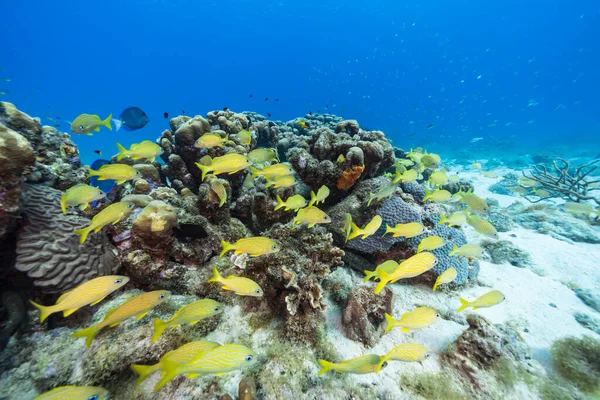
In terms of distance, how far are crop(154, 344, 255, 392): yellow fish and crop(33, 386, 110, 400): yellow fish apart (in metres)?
0.52

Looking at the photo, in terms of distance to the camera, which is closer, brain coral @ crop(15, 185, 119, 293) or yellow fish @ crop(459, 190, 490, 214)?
brain coral @ crop(15, 185, 119, 293)

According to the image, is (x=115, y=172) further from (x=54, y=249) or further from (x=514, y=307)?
(x=514, y=307)

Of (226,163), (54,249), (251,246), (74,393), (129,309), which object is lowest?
(74,393)

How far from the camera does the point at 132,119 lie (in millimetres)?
5242

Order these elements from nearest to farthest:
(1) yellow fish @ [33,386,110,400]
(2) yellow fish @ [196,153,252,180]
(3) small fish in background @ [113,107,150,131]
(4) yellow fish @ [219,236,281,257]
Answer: (1) yellow fish @ [33,386,110,400], (4) yellow fish @ [219,236,281,257], (2) yellow fish @ [196,153,252,180], (3) small fish in background @ [113,107,150,131]

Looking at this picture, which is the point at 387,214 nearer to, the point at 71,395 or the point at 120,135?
the point at 71,395

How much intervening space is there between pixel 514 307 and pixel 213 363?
5080 mm

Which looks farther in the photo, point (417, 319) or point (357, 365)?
point (417, 319)

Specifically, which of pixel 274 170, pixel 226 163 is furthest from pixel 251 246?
pixel 274 170

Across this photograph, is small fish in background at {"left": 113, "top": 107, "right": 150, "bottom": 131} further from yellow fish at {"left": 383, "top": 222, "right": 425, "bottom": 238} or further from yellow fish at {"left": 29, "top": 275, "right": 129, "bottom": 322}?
yellow fish at {"left": 383, "top": 222, "right": 425, "bottom": 238}

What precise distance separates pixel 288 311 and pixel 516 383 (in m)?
2.88

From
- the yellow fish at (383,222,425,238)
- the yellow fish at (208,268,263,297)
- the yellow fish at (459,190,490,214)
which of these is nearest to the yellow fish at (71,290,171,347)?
the yellow fish at (208,268,263,297)

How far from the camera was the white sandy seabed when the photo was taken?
10.0 feet

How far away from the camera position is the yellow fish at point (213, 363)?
1843 mm
